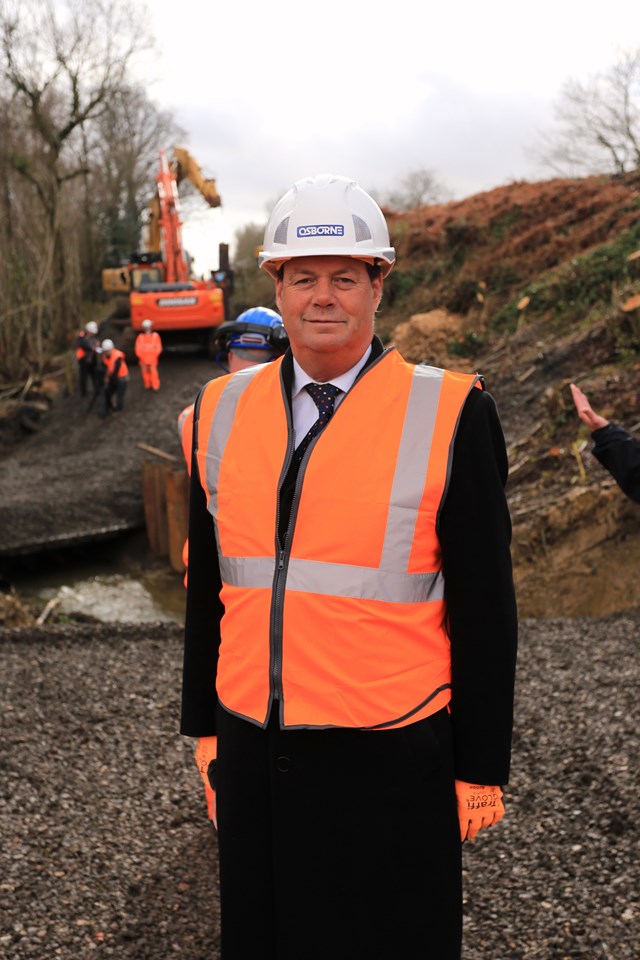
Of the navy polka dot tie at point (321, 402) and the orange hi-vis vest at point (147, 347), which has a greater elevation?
the navy polka dot tie at point (321, 402)

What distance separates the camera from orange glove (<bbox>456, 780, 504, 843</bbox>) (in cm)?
208

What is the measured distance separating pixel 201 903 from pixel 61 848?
0.81 metres

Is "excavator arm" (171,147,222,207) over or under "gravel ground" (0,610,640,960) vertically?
over

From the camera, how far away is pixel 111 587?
13.8 m

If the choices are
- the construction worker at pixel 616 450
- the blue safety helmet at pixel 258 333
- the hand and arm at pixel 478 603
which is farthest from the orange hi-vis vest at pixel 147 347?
the hand and arm at pixel 478 603

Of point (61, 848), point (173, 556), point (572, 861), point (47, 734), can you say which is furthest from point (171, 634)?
point (173, 556)

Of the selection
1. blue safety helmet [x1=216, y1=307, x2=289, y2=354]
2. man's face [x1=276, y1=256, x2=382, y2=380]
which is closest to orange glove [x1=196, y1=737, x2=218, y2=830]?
man's face [x1=276, y1=256, x2=382, y2=380]

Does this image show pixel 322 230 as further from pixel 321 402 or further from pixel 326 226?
pixel 321 402

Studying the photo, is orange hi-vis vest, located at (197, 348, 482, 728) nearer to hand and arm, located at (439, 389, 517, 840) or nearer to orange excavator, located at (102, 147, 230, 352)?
hand and arm, located at (439, 389, 517, 840)

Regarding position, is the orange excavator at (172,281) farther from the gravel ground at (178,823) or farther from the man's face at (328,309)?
the man's face at (328,309)

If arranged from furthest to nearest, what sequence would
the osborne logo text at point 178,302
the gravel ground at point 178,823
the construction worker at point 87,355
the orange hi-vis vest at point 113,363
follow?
1. the construction worker at point 87,355
2. the osborne logo text at point 178,302
3. the orange hi-vis vest at point 113,363
4. the gravel ground at point 178,823

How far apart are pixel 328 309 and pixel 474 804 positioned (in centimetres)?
120

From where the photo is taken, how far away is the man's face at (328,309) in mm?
2082

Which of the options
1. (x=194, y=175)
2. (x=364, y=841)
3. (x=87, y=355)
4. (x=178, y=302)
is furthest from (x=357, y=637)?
(x=194, y=175)
